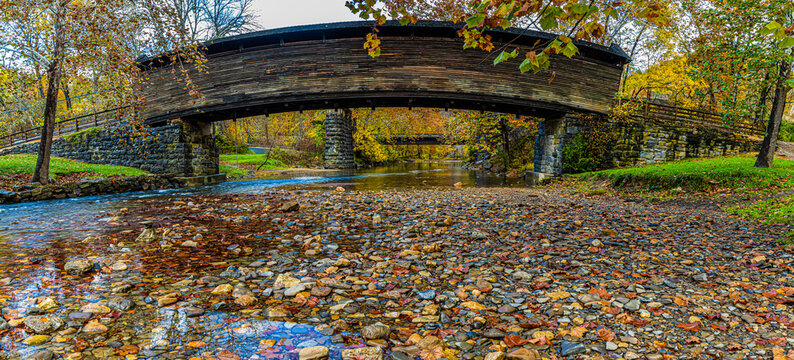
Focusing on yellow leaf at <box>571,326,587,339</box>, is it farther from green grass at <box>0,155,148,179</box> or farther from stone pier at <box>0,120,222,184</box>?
stone pier at <box>0,120,222,184</box>

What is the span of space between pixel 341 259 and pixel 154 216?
6369 millimetres

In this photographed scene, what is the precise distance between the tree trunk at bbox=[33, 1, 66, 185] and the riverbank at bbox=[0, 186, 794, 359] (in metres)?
8.99

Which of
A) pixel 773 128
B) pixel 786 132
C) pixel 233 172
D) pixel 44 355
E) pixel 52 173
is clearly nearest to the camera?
pixel 44 355

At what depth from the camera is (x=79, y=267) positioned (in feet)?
11.8

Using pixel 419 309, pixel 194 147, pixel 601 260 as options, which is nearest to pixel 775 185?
pixel 601 260

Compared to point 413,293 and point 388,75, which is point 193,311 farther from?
point 388,75

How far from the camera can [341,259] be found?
3910 millimetres

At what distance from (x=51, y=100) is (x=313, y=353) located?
1558 centimetres

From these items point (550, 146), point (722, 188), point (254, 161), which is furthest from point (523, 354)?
point (254, 161)

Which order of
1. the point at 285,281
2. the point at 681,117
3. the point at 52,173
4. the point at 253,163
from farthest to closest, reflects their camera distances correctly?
the point at 253,163, the point at 681,117, the point at 52,173, the point at 285,281

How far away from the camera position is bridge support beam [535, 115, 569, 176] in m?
17.5

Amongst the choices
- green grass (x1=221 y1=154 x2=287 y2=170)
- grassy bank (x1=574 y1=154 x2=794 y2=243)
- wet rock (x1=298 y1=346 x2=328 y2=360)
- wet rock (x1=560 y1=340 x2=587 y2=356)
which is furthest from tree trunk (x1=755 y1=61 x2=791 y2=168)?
green grass (x1=221 y1=154 x2=287 y2=170)

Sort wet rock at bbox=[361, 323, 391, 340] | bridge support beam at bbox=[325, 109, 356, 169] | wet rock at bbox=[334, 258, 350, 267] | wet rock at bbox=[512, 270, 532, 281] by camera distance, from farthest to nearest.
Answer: bridge support beam at bbox=[325, 109, 356, 169] → wet rock at bbox=[334, 258, 350, 267] → wet rock at bbox=[512, 270, 532, 281] → wet rock at bbox=[361, 323, 391, 340]

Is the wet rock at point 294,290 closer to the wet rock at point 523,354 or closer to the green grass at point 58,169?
the wet rock at point 523,354
